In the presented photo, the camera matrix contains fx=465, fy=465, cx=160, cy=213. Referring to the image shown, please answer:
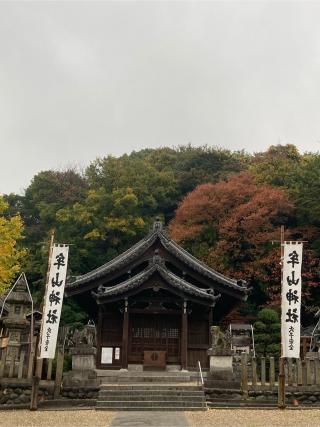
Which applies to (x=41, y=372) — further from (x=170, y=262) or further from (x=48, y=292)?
(x=170, y=262)

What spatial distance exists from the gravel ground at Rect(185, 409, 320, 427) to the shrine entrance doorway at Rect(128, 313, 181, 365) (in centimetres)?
824

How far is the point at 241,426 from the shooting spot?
1240 centimetres

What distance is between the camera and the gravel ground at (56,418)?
13.0 m

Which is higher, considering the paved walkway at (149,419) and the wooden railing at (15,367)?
the wooden railing at (15,367)

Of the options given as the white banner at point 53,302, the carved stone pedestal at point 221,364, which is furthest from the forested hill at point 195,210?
the carved stone pedestal at point 221,364

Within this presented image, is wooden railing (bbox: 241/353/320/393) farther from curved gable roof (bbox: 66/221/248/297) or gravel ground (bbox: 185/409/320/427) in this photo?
curved gable roof (bbox: 66/221/248/297)

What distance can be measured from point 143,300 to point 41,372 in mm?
7903

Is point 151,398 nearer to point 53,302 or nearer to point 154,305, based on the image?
point 53,302

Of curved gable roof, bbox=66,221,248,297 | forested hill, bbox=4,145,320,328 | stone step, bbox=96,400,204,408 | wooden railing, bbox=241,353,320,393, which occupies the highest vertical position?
forested hill, bbox=4,145,320,328

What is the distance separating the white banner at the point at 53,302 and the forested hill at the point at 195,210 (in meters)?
15.8

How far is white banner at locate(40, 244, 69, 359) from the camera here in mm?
16422

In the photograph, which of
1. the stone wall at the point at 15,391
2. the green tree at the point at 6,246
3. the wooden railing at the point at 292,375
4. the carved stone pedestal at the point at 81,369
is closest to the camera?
the stone wall at the point at 15,391

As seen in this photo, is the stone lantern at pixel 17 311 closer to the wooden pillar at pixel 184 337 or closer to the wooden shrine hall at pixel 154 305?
the wooden shrine hall at pixel 154 305

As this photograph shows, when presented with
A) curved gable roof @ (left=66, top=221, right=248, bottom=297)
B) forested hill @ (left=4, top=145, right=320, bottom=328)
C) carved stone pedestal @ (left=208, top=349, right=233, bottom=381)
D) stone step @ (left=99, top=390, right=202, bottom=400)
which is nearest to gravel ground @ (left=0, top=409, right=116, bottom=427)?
stone step @ (left=99, top=390, right=202, bottom=400)
